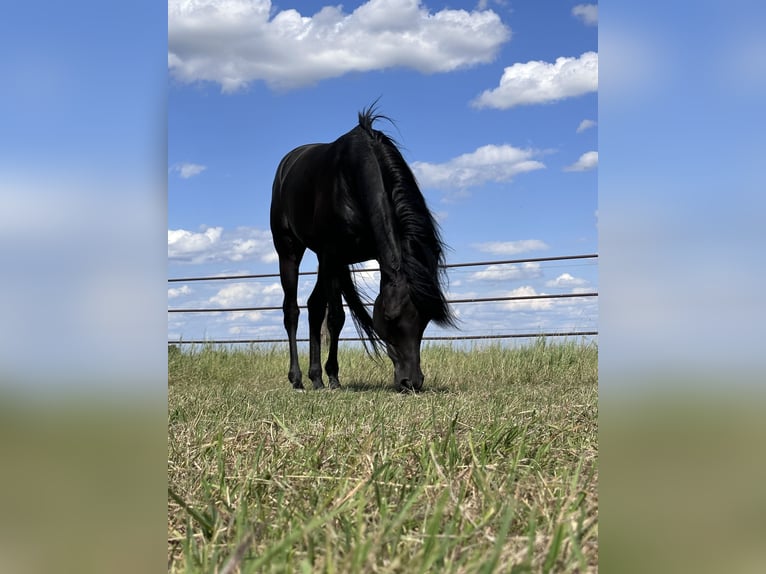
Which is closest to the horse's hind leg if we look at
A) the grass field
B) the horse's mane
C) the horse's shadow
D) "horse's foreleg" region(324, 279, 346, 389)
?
"horse's foreleg" region(324, 279, 346, 389)

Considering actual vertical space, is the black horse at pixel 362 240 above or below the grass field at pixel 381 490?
above

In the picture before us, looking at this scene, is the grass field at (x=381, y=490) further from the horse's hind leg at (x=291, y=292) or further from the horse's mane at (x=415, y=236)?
the horse's hind leg at (x=291, y=292)

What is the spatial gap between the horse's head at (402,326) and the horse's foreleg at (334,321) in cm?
101

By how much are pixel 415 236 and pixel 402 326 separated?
677 mm

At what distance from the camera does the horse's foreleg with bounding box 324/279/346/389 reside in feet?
19.2

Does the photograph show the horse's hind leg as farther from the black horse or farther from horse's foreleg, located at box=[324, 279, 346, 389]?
horse's foreleg, located at box=[324, 279, 346, 389]

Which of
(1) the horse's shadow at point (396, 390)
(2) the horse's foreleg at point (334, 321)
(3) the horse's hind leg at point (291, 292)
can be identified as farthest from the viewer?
(3) the horse's hind leg at point (291, 292)

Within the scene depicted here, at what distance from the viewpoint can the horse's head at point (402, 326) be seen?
15.8 ft

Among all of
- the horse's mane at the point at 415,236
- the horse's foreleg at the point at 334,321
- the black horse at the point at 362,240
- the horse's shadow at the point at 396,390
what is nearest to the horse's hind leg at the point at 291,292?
the black horse at the point at 362,240

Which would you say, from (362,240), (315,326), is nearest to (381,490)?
(362,240)
